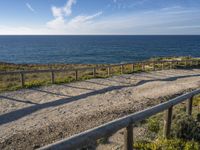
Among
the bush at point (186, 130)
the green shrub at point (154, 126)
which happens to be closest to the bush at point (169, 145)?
the bush at point (186, 130)

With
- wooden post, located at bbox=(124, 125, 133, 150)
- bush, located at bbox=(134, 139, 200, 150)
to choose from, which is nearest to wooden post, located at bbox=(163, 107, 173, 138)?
bush, located at bbox=(134, 139, 200, 150)

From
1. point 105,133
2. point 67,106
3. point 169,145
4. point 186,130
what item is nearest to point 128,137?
point 105,133

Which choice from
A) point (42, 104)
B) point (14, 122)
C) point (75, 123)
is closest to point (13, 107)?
point (42, 104)

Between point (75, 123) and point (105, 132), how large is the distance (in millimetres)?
4140

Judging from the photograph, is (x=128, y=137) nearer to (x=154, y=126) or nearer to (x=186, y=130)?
(x=186, y=130)

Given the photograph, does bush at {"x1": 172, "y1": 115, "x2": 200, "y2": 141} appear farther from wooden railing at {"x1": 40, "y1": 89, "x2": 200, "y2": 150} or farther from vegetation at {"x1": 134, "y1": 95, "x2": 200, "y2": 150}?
wooden railing at {"x1": 40, "y1": 89, "x2": 200, "y2": 150}

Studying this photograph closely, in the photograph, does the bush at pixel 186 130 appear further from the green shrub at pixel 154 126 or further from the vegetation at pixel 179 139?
the green shrub at pixel 154 126

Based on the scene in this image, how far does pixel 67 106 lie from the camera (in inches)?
400

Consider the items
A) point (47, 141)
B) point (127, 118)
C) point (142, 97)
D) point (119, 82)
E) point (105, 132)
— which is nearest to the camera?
point (105, 132)

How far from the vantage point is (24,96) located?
11.9 metres

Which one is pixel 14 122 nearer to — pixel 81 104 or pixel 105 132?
pixel 81 104

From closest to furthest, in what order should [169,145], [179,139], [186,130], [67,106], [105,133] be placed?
[105,133] → [169,145] → [179,139] → [186,130] → [67,106]

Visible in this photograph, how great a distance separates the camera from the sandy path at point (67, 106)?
7.16 metres

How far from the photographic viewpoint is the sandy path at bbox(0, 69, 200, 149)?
7.16 metres
